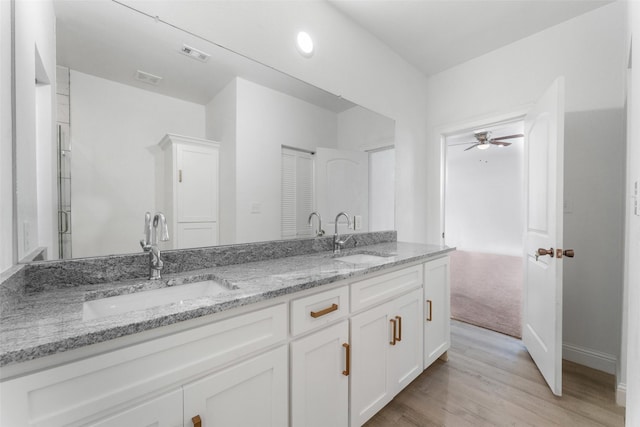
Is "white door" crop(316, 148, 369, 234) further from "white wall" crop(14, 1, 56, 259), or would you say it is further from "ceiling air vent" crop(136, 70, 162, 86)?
"white wall" crop(14, 1, 56, 259)

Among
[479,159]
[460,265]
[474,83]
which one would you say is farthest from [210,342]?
[479,159]

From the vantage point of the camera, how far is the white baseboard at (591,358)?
1.95m

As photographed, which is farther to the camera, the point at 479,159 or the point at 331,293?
the point at 479,159

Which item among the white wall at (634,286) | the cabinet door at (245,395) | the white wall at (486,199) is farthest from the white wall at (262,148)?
the white wall at (486,199)

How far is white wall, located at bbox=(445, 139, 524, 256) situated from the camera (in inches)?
218

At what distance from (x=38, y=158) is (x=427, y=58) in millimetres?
2976

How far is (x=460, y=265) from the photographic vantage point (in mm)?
5055

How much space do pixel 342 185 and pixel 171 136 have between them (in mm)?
1227

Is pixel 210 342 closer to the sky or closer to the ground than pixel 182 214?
closer to the ground

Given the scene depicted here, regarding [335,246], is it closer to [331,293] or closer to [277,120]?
[331,293]

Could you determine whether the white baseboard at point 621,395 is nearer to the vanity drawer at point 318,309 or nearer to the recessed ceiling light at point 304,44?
the vanity drawer at point 318,309

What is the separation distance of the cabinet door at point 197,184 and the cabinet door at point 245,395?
0.74 m

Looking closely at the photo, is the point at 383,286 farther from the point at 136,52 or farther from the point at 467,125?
the point at 467,125

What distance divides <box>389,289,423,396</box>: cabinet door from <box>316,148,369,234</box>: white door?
2.29ft
